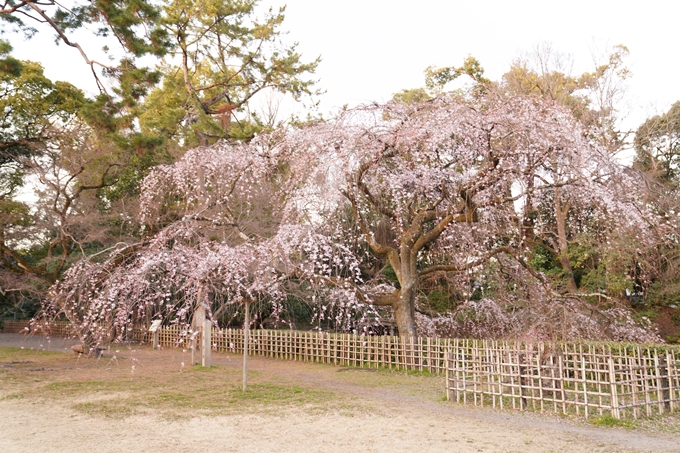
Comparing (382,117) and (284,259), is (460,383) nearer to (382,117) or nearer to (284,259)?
(284,259)

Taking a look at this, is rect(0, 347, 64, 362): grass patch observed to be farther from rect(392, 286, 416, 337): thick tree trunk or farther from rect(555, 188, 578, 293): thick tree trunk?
rect(555, 188, 578, 293): thick tree trunk

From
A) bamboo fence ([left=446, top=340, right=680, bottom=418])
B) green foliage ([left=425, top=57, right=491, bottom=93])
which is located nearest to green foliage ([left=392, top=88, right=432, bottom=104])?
green foliage ([left=425, top=57, right=491, bottom=93])

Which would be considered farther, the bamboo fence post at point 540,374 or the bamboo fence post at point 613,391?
the bamboo fence post at point 540,374

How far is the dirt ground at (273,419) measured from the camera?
4.30 m

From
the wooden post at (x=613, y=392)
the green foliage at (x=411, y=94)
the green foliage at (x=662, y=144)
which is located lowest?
the wooden post at (x=613, y=392)

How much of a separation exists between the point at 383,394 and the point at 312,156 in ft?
12.8

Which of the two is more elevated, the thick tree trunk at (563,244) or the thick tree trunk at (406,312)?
the thick tree trunk at (563,244)

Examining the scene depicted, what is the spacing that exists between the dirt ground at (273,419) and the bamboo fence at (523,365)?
36 cm

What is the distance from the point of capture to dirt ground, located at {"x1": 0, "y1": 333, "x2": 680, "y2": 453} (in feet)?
14.1

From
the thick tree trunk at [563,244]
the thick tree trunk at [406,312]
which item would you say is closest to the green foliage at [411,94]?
the thick tree trunk at [563,244]

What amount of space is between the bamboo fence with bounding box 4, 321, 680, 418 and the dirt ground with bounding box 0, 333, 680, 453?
0.36 meters

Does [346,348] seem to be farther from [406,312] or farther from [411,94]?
[411,94]

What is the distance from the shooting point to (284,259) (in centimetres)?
839

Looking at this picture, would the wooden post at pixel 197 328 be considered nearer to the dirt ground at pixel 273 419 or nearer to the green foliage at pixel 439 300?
the dirt ground at pixel 273 419
